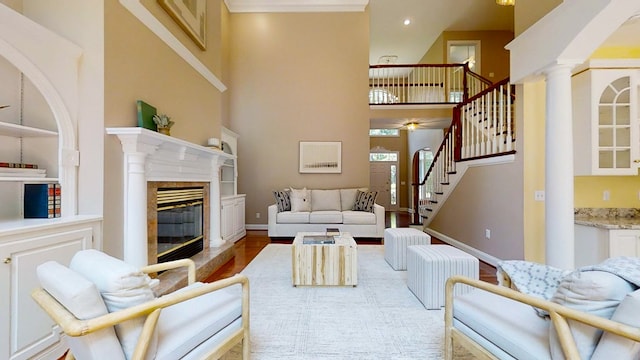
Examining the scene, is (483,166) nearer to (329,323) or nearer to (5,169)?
(329,323)

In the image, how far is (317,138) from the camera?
641 cm

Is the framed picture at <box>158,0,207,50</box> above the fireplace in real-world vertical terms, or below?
above

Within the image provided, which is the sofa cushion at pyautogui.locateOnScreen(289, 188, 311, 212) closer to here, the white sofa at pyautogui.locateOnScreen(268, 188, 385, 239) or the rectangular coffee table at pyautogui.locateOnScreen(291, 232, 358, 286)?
the white sofa at pyautogui.locateOnScreen(268, 188, 385, 239)

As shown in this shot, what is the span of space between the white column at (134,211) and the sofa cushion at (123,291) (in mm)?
1359

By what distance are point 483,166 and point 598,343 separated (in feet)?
11.6

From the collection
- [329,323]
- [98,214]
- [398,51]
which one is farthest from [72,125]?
[398,51]

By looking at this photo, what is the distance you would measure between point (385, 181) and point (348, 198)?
219 inches

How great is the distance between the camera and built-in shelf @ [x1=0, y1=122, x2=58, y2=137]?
1774mm

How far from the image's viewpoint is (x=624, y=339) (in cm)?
97

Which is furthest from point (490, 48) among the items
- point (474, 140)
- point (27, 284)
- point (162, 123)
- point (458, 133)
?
point (27, 284)

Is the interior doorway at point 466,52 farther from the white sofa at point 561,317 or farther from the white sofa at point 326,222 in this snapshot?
the white sofa at point 561,317

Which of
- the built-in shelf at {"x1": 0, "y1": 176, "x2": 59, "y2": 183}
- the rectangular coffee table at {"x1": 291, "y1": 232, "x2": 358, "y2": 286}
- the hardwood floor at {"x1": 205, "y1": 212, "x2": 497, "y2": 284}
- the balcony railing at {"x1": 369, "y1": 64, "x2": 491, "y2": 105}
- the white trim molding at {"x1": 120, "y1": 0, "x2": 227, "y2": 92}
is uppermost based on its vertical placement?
the balcony railing at {"x1": 369, "y1": 64, "x2": 491, "y2": 105}

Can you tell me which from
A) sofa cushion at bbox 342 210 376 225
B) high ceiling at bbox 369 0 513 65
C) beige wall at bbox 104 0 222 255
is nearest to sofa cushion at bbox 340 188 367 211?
sofa cushion at bbox 342 210 376 225

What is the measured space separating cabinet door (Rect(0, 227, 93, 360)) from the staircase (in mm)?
4414
